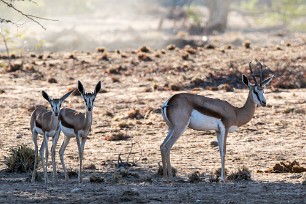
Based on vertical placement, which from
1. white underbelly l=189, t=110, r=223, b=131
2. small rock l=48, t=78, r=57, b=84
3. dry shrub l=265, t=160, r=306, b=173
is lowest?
dry shrub l=265, t=160, r=306, b=173

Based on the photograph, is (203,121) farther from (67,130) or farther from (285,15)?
(285,15)

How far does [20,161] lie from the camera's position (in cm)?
1393

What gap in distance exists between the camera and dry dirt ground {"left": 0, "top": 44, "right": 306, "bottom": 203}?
1095cm

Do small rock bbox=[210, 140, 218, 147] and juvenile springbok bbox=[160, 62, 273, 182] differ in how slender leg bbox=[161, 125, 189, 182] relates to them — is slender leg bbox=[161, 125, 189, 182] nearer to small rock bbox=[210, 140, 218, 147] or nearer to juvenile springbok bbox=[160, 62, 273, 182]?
juvenile springbok bbox=[160, 62, 273, 182]

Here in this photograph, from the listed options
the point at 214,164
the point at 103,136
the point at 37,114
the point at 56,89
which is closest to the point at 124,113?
the point at 103,136

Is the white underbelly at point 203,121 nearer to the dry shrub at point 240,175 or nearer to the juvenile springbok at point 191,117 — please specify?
the juvenile springbok at point 191,117

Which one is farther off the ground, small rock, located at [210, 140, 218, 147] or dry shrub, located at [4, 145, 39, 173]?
small rock, located at [210, 140, 218, 147]

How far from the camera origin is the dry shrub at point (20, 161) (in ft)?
45.5

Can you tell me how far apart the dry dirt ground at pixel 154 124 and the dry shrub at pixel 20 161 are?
0.57 ft

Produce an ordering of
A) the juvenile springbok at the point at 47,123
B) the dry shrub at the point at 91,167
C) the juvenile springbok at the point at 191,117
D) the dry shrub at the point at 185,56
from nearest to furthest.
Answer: the juvenile springbok at the point at 47,123 → the juvenile springbok at the point at 191,117 → the dry shrub at the point at 91,167 → the dry shrub at the point at 185,56

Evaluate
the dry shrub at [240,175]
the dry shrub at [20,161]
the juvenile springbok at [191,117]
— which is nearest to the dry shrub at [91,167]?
the dry shrub at [20,161]

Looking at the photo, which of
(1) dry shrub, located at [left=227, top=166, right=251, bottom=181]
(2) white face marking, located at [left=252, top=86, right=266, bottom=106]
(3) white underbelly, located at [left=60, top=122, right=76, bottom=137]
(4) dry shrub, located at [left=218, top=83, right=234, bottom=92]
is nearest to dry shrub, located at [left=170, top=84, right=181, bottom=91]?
(4) dry shrub, located at [left=218, top=83, right=234, bottom=92]

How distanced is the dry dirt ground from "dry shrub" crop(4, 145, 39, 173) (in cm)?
17

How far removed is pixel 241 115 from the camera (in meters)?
13.4
